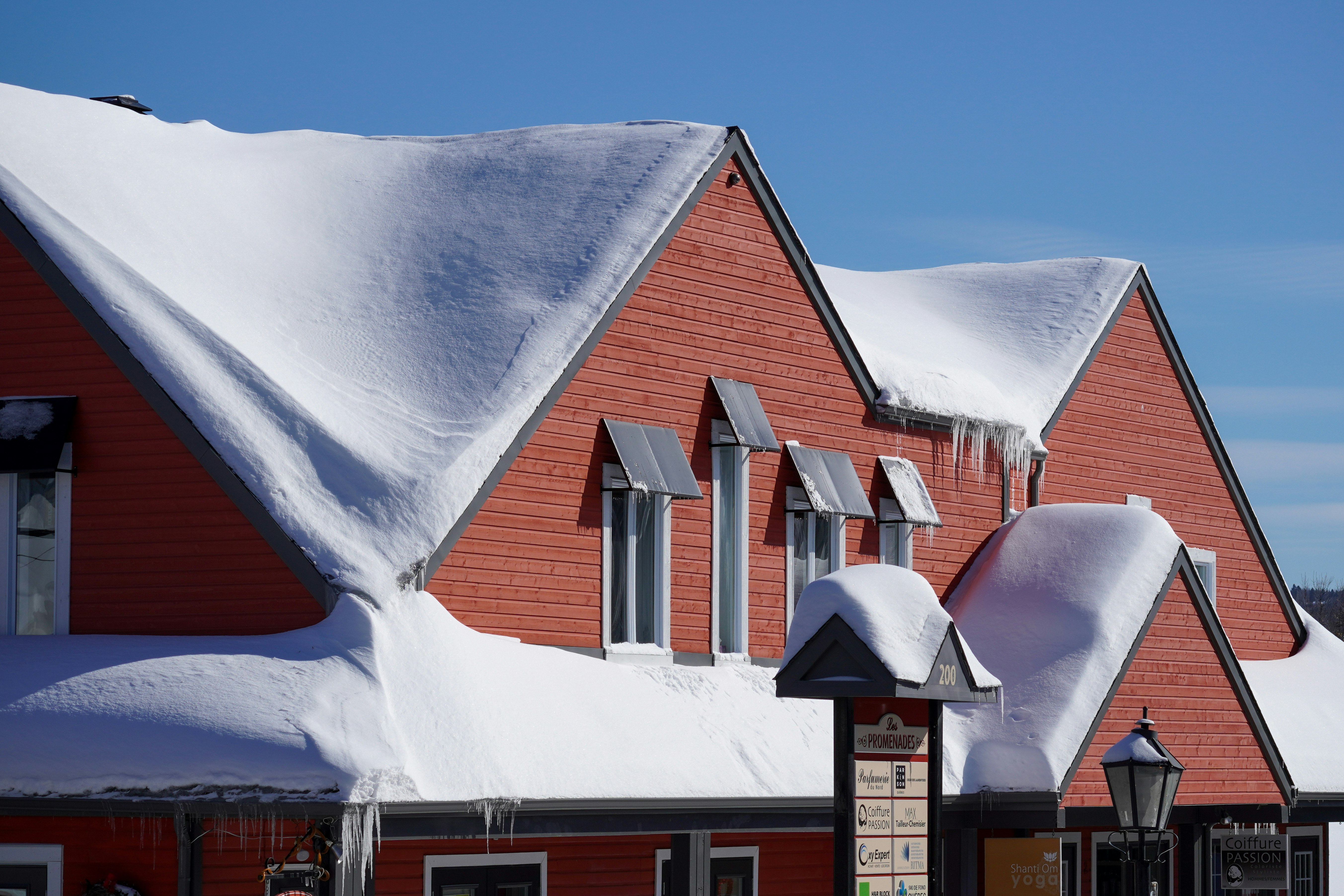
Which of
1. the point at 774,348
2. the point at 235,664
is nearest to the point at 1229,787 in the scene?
the point at 774,348

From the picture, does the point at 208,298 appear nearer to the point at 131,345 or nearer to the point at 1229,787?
the point at 131,345

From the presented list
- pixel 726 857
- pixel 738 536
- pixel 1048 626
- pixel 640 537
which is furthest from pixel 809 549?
pixel 726 857

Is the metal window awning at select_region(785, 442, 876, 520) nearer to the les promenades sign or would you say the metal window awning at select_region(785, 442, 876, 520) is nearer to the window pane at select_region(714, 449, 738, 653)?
the window pane at select_region(714, 449, 738, 653)

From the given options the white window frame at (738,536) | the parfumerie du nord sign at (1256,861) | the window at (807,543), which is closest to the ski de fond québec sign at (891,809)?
the white window frame at (738,536)

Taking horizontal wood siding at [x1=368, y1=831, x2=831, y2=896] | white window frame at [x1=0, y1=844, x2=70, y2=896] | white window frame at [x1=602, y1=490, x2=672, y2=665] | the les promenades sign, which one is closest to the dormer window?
white window frame at [x1=0, y1=844, x2=70, y2=896]

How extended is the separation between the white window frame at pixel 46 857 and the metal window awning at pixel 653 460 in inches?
219

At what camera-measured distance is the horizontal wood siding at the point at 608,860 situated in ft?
45.5

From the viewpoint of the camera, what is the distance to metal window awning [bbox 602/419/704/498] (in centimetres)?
1558

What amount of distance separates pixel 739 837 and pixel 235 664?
591 cm

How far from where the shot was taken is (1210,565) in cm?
2312

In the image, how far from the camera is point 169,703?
39.1 feet

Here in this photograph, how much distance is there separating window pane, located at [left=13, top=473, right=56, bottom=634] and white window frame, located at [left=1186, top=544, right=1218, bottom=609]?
14.6 metres

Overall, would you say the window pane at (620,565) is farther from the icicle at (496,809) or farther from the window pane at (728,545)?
the icicle at (496,809)

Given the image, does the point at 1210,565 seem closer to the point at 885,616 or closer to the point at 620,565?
the point at 620,565
